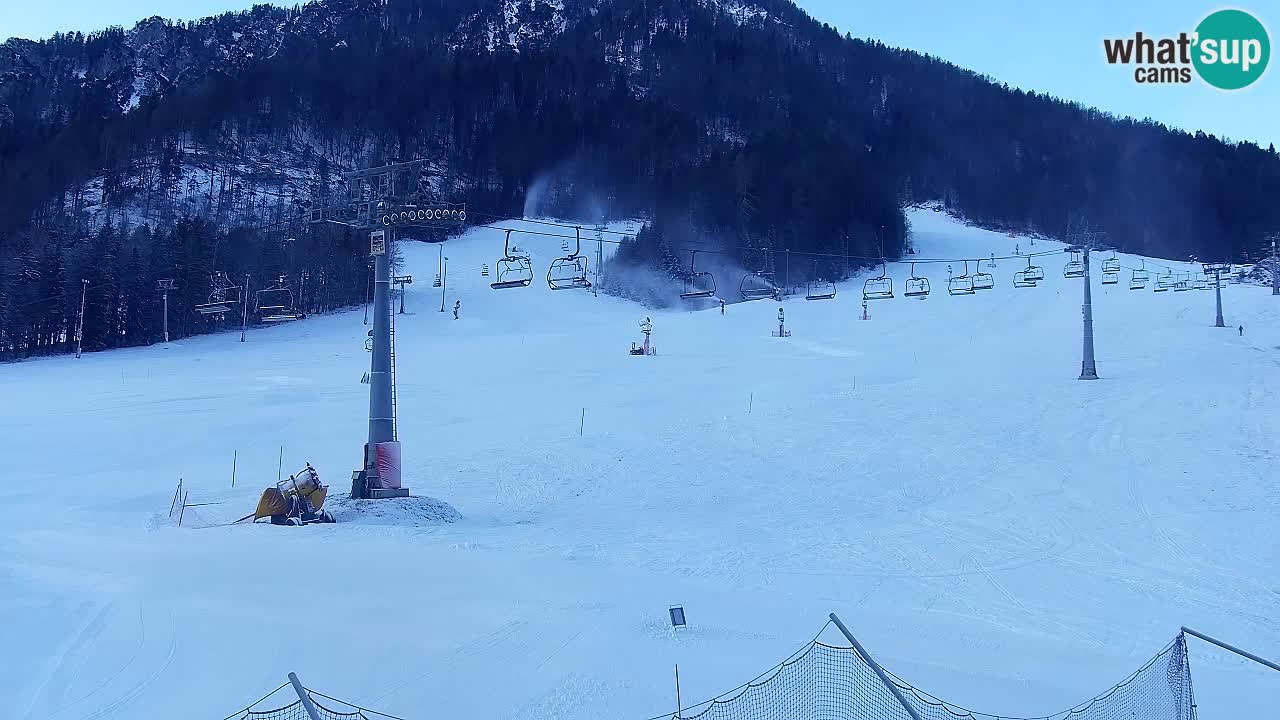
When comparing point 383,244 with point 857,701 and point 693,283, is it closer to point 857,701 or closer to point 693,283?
point 857,701

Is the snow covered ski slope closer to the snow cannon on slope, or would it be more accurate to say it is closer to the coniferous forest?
the snow cannon on slope

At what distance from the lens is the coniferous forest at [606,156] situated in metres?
93.8

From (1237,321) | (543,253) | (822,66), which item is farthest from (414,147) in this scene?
(1237,321)

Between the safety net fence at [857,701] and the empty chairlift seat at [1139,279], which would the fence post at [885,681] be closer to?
the safety net fence at [857,701]

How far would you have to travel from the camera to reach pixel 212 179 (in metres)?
121

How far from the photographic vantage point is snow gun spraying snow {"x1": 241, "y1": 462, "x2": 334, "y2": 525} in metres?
14.9

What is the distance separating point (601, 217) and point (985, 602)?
106527mm

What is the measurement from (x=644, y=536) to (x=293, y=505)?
19.1ft

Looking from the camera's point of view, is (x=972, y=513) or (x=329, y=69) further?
(x=329, y=69)

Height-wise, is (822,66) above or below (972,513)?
above

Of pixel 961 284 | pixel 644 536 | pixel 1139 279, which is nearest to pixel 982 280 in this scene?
pixel 961 284

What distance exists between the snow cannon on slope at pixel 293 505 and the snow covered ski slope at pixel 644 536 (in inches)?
19.0

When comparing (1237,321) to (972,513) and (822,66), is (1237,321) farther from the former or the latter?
(822,66)

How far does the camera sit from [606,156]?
13212 cm
